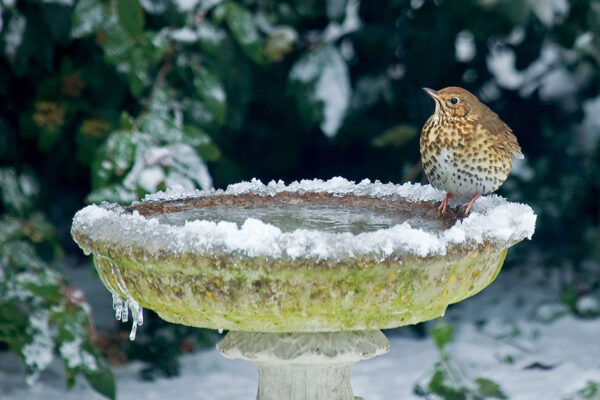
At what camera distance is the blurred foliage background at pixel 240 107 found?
8.32 ft

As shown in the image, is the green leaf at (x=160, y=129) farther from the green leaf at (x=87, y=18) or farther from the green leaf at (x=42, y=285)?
the green leaf at (x=42, y=285)

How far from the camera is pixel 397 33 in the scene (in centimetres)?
324

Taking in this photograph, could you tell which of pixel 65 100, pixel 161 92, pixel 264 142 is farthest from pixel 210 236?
pixel 264 142

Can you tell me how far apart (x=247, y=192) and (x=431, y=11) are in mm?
1461

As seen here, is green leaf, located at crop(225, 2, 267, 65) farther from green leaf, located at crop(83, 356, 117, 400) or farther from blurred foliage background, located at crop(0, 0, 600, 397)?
green leaf, located at crop(83, 356, 117, 400)

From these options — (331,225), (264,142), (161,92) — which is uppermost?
(264,142)

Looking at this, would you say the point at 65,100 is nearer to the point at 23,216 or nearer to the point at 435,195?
the point at 23,216

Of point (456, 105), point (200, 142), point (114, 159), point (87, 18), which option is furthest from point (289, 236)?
point (87, 18)

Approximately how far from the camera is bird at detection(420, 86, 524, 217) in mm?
1919

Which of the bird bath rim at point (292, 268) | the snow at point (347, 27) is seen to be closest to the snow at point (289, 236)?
the bird bath rim at point (292, 268)

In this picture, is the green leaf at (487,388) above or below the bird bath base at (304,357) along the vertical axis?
above

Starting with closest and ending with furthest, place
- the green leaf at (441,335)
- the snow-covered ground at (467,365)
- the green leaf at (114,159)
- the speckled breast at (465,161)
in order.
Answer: the speckled breast at (465,161) < the green leaf at (114,159) < the green leaf at (441,335) < the snow-covered ground at (467,365)

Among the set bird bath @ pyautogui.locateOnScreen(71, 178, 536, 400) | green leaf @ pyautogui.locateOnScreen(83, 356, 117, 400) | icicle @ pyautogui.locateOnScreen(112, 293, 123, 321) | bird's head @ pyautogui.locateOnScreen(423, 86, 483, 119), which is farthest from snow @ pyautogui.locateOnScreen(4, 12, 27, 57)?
bird's head @ pyautogui.locateOnScreen(423, 86, 483, 119)

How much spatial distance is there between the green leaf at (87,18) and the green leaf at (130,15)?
14 centimetres
